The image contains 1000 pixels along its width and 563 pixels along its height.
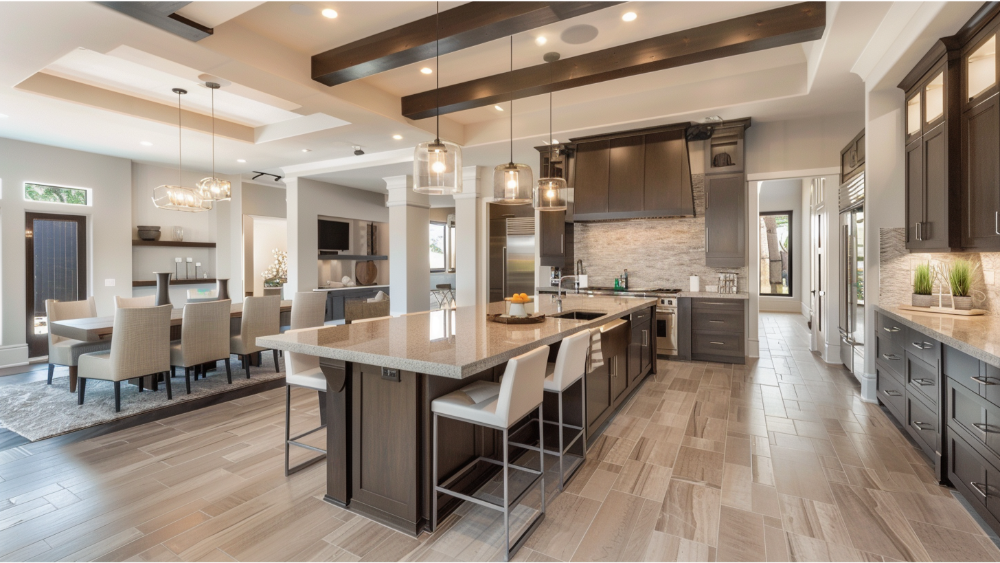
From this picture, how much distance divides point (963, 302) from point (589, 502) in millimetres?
2993

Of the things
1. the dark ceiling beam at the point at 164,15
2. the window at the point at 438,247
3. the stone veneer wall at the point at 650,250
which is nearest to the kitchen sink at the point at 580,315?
the stone veneer wall at the point at 650,250

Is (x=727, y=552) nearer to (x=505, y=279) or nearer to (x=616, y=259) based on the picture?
(x=616, y=259)

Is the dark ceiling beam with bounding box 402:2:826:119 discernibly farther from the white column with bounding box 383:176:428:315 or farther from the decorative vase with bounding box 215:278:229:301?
the decorative vase with bounding box 215:278:229:301

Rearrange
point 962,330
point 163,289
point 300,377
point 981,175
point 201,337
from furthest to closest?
point 163,289, point 201,337, point 981,175, point 300,377, point 962,330

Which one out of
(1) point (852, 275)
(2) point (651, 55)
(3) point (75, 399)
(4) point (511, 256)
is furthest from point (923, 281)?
(3) point (75, 399)

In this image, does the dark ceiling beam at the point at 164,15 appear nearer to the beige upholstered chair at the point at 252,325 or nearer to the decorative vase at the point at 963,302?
the beige upholstered chair at the point at 252,325

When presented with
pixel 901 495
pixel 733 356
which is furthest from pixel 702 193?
pixel 901 495

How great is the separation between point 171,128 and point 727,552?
6.76 metres

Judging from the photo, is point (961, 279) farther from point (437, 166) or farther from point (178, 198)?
point (178, 198)

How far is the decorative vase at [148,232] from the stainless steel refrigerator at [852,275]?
9.28 metres

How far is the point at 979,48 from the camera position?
108 inches

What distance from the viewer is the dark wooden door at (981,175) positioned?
2594 millimetres

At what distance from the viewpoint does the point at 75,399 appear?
13.7ft

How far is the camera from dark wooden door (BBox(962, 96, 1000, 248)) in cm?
259
